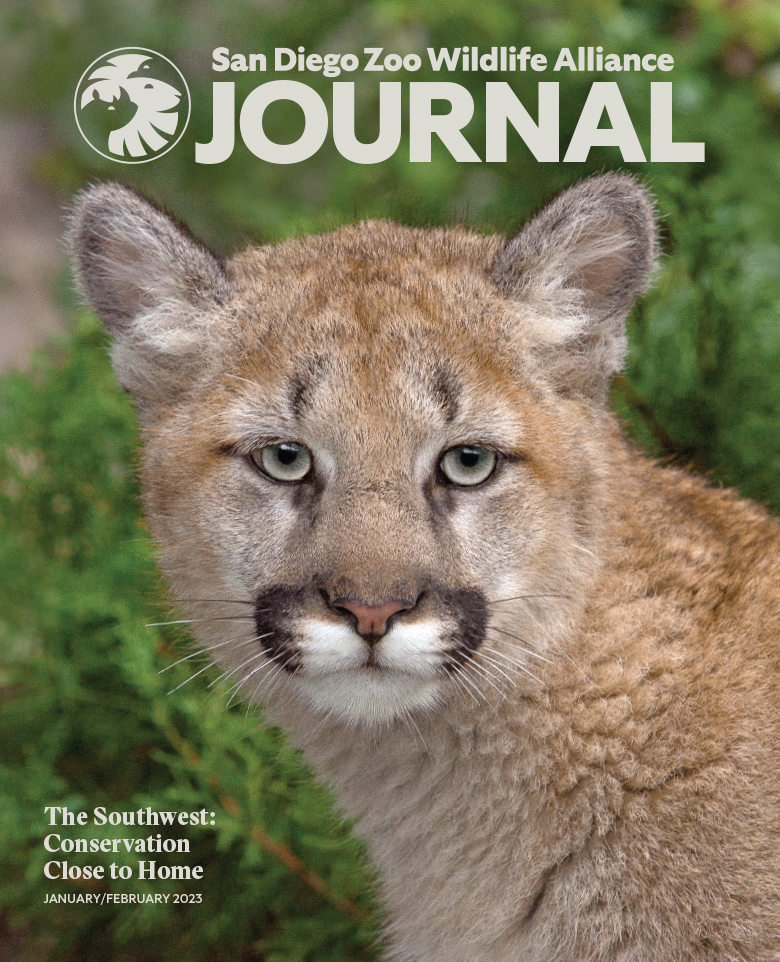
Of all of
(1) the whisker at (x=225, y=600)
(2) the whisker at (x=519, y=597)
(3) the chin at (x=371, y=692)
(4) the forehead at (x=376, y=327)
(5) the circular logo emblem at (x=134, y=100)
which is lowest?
(3) the chin at (x=371, y=692)

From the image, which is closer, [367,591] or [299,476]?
[367,591]

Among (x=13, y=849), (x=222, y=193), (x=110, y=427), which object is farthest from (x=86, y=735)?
(x=222, y=193)

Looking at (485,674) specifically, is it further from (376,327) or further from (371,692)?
(376,327)

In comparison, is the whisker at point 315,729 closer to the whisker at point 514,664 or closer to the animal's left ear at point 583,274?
the whisker at point 514,664

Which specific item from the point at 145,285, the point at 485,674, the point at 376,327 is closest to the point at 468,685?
the point at 485,674

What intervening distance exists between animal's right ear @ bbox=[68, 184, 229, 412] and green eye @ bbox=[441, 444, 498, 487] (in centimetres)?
97

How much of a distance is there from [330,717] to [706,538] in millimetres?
1424

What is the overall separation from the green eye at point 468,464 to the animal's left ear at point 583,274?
0.43 metres

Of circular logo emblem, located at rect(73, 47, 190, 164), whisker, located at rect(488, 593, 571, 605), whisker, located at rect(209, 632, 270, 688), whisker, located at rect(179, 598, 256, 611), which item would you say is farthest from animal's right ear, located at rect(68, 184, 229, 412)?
circular logo emblem, located at rect(73, 47, 190, 164)

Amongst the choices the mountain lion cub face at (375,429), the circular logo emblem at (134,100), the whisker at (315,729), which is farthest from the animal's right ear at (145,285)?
the circular logo emblem at (134,100)

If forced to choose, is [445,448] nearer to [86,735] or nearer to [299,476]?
[299,476]

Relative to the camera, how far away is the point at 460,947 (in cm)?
398

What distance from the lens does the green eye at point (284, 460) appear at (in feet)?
12.2

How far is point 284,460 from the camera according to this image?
3752 millimetres
